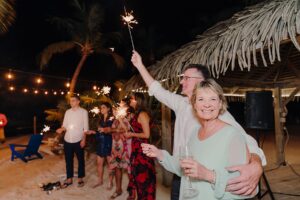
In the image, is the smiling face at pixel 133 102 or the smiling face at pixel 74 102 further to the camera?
the smiling face at pixel 74 102

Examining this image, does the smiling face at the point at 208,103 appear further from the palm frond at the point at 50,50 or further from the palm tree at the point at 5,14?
the palm frond at the point at 50,50

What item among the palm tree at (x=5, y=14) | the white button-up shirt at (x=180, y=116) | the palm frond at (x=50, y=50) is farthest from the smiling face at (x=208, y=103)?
the palm frond at (x=50, y=50)

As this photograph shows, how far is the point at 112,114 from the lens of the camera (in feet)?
20.1

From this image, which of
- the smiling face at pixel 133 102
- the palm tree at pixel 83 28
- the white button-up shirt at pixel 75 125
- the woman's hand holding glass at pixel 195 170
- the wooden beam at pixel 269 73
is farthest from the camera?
the palm tree at pixel 83 28

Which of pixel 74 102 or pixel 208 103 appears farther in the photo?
pixel 74 102

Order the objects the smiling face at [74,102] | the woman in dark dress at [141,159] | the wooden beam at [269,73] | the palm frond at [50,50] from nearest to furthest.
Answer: the woman in dark dress at [141,159], the smiling face at [74,102], the wooden beam at [269,73], the palm frond at [50,50]

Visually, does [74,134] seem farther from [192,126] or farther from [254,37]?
[254,37]

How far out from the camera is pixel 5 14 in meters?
8.09

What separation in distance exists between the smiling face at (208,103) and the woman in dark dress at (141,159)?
2.63m

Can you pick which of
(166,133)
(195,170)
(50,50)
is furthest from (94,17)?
(195,170)

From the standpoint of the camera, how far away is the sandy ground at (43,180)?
565 centimetres

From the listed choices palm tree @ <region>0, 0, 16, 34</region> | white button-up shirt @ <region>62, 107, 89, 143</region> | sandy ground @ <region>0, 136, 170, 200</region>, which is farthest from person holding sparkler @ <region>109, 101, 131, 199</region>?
palm tree @ <region>0, 0, 16, 34</region>

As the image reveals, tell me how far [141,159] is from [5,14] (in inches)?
257

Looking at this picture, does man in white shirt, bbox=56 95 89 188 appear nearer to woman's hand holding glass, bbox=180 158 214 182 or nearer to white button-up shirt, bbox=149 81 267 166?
white button-up shirt, bbox=149 81 267 166
